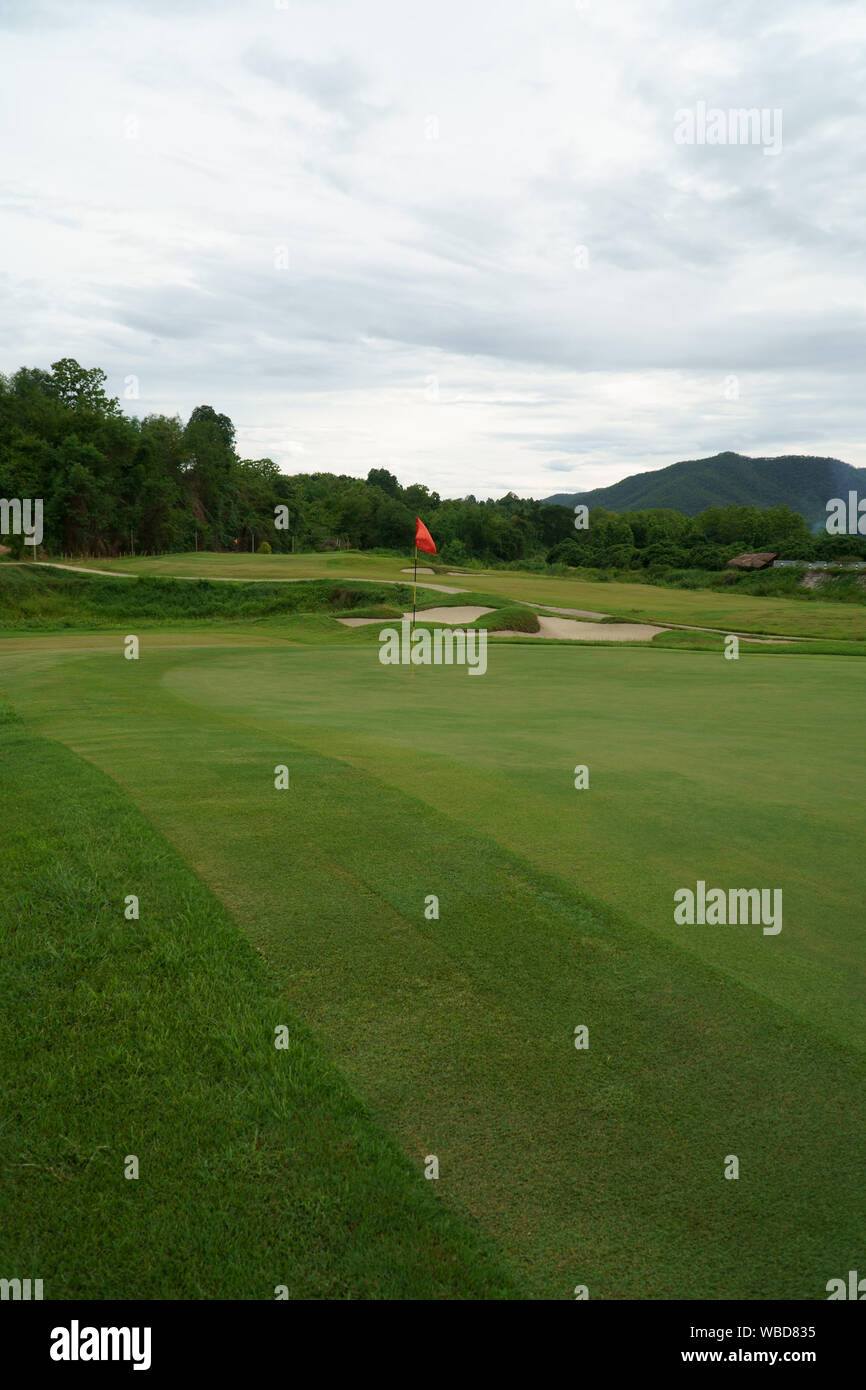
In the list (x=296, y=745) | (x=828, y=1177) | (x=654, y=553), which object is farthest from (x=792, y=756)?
(x=654, y=553)

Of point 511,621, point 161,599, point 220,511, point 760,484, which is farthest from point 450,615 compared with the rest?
point 760,484

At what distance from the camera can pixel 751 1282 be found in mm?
2504

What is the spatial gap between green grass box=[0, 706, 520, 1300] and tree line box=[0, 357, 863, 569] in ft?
216

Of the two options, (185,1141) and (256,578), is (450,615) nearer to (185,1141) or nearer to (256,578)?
(256,578)

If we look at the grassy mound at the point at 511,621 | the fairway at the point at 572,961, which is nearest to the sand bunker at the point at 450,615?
the grassy mound at the point at 511,621

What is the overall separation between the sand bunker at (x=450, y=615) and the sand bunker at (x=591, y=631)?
2.57 m

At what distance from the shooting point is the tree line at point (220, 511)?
2594 inches

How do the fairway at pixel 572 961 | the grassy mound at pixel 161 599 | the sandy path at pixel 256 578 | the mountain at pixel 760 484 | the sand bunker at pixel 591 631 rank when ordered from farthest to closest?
1. the mountain at pixel 760 484
2. the sandy path at pixel 256 578
3. the grassy mound at pixel 161 599
4. the sand bunker at pixel 591 631
5. the fairway at pixel 572 961

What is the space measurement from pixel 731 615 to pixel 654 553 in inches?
1750

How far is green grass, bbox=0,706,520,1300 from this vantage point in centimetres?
257

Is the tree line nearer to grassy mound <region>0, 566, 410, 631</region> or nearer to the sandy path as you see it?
the sandy path

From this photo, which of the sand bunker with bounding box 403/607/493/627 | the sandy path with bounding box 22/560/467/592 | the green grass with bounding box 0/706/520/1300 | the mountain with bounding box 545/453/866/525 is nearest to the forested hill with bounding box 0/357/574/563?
the sandy path with bounding box 22/560/467/592

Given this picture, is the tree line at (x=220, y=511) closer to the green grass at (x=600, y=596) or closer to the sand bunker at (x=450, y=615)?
the green grass at (x=600, y=596)
